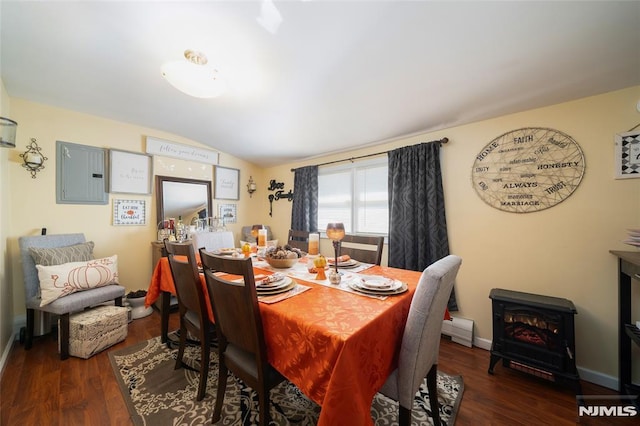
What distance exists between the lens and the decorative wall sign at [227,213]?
148 inches

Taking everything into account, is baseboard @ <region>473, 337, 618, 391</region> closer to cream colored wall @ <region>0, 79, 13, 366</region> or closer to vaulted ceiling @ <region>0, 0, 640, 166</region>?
vaulted ceiling @ <region>0, 0, 640, 166</region>

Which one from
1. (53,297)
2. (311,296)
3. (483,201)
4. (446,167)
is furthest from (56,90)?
(483,201)

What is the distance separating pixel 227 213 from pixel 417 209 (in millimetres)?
2988

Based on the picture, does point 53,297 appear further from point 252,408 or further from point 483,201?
point 483,201

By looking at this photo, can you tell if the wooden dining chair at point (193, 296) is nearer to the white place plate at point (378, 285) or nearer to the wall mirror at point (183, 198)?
the white place plate at point (378, 285)

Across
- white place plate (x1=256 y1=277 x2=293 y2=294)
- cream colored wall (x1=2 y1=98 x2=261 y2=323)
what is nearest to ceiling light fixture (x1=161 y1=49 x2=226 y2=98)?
white place plate (x1=256 y1=277 x2=293 y2=294)

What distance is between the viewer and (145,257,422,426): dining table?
2.43 feet

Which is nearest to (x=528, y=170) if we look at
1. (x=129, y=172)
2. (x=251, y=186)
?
(x=251, y=186)

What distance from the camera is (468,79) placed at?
5.56 ft

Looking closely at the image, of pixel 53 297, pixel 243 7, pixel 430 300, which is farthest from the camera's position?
pixel 53 297

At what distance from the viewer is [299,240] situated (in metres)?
2.54

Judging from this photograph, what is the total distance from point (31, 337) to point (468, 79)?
426cm

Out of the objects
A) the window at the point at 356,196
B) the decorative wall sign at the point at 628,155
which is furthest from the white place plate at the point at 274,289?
the decorative wall sign at the point at 628,155

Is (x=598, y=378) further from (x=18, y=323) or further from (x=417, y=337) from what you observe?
(x=18, y=323)
